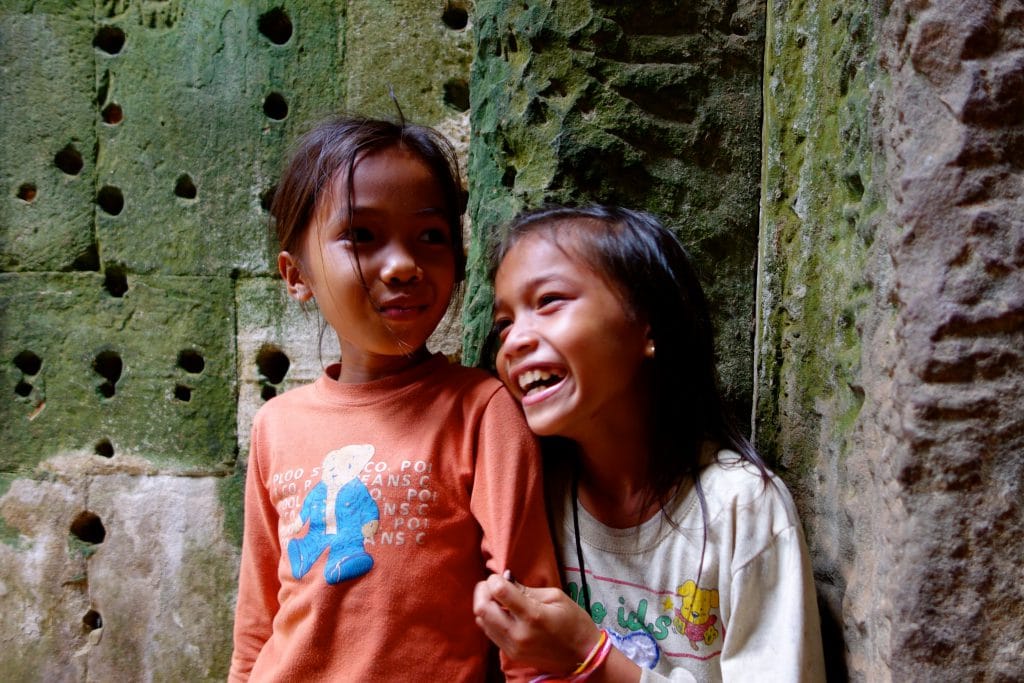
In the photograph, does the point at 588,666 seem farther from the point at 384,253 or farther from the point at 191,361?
the point at 191,361

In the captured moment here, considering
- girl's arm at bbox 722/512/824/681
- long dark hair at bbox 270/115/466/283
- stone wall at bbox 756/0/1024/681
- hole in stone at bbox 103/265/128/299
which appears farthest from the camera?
hole in stone at bbox 103/265/128/299

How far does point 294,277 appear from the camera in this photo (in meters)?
1.27

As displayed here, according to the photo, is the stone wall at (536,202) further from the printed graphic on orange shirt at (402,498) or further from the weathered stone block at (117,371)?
the printed graphic on orange shirt at (402,498)

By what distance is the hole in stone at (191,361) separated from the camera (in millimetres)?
2148

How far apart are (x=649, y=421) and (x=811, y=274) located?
312mm

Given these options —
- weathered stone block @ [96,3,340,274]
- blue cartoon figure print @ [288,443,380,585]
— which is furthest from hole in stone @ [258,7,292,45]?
blue cartoon figure print @ [288,443,380,585]

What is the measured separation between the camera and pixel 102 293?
218 centimetres

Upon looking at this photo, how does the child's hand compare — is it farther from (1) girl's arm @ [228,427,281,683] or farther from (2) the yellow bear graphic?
(1) girl's arm @ [228,427,281,683]

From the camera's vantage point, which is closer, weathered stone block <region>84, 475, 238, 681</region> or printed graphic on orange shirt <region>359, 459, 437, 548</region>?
printed graphic on orange shirt <region>359, 459, 437, 548</region>

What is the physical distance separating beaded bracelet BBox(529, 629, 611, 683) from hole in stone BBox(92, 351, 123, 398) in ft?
5.45

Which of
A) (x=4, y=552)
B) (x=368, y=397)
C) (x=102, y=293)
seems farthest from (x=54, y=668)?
(x=368, y=397)

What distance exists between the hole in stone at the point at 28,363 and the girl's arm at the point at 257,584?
51.6 inches

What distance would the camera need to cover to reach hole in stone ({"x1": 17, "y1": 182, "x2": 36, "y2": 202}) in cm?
220

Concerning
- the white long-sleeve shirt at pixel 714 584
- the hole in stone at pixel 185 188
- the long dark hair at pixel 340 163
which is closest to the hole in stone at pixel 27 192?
the hole in stone at pixel 185 188
